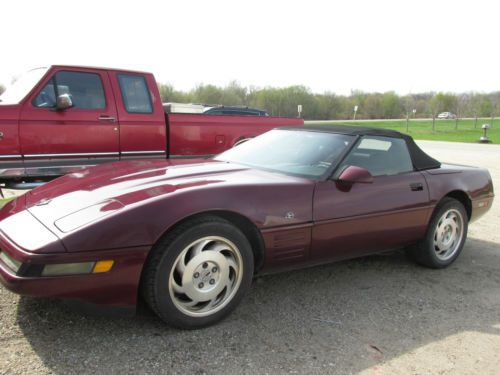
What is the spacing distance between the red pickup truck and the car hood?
2.14 meters

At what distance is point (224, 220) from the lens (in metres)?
2.63

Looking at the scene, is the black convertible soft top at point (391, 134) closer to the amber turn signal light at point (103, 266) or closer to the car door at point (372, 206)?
the car door at point (372, 206)

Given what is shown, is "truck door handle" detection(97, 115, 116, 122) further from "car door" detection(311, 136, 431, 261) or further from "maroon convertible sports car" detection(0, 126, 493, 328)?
"car door" detection(311, 136, 431, 261)

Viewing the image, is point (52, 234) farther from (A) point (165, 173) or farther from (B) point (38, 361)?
(A) point (165, 173)

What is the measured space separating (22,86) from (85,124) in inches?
39.7

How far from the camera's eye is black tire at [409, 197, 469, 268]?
3.84 metres

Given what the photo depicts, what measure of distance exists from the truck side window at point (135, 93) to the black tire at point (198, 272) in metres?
3.90

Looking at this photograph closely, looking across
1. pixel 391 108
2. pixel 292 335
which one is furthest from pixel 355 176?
pixel 391 108

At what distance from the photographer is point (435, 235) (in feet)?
12.8

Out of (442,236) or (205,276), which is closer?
(205,276)

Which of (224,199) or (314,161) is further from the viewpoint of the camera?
(314,161)

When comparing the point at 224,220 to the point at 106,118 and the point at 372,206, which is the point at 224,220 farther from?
the point at 106,118

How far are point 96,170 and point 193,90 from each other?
51784 mm

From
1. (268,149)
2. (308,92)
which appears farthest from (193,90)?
(268,149)
